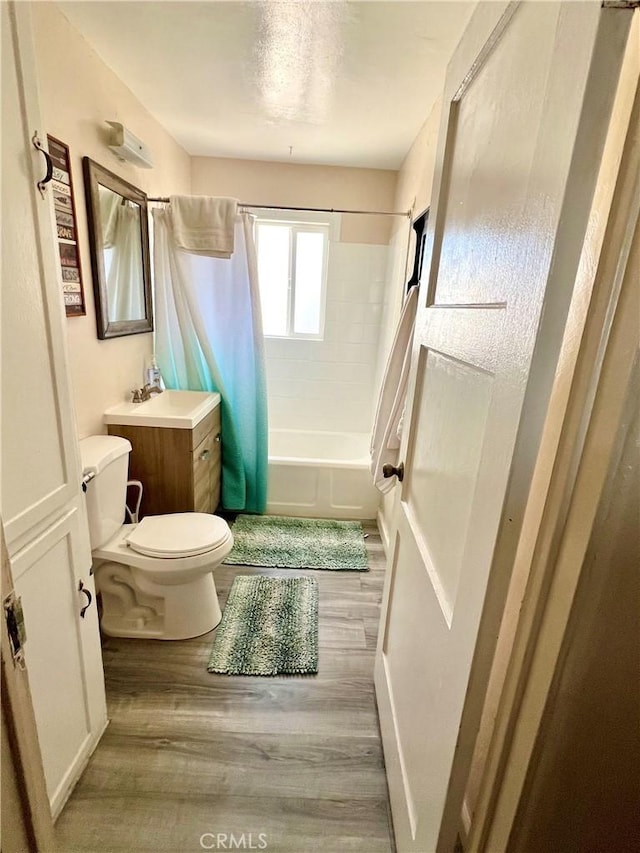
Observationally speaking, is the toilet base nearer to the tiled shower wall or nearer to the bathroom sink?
the bathroom sink

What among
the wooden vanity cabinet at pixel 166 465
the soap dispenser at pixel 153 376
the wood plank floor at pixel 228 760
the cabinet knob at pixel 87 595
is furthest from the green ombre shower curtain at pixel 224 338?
the cabinet knob at pixel 87 595

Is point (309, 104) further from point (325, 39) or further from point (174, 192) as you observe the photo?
point (174, 192)

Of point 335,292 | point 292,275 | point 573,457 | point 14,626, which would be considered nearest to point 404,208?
point 335,292

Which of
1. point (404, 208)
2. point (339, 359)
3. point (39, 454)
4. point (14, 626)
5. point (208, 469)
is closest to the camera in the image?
point (14, 626)

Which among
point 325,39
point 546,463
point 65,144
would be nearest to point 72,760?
point 546,463

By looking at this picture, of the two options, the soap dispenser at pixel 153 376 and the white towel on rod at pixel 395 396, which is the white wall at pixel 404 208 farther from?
the soap dispenser at pixel 153 376

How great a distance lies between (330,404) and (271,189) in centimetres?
168

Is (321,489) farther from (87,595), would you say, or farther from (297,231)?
(297,231)

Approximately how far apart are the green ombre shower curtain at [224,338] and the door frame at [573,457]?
2056 mm

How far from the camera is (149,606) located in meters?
1.78

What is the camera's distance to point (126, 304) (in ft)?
7.02

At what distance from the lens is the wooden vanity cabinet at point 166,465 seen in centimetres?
202

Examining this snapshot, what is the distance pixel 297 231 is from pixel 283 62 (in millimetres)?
1504

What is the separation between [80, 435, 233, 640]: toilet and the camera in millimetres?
1629
